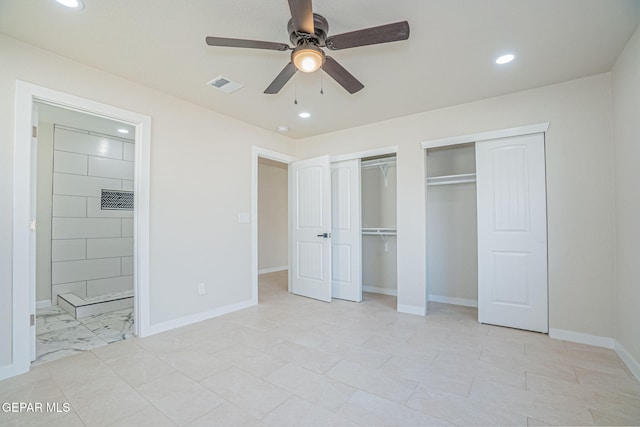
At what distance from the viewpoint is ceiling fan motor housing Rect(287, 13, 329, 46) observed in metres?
1.88

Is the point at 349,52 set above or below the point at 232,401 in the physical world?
above

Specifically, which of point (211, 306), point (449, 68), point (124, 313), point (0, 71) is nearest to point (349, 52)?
point (449, 68)

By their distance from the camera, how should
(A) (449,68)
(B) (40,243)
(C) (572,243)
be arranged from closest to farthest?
(A) (449,68) → (C) (572,243) → (B) (40,243)

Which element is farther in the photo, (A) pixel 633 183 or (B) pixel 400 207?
(B) pixel 400 207

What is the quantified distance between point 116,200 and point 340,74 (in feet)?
14.5

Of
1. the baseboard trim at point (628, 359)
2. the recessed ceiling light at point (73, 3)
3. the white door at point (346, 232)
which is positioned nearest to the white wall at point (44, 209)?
the recessed ceiling light at point (73, 3)

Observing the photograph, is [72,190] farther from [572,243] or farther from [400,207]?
[572,243]

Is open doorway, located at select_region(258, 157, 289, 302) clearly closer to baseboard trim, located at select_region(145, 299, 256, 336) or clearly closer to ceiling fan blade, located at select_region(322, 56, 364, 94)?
baseboard trim, located at select_region(145, 299, 256, 336)

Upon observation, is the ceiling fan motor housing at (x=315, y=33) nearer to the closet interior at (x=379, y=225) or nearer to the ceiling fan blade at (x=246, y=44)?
the ceiling fan blade at (x=246, y=44)

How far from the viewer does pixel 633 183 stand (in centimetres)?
232

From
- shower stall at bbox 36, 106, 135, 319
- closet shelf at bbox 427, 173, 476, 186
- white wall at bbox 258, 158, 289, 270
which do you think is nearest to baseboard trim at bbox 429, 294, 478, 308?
closet shelf at bbox 427, 173, 476, 186

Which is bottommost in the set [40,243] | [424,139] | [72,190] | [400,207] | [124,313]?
[124,313]

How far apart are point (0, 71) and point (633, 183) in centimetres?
499

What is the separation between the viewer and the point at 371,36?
5.75ft
